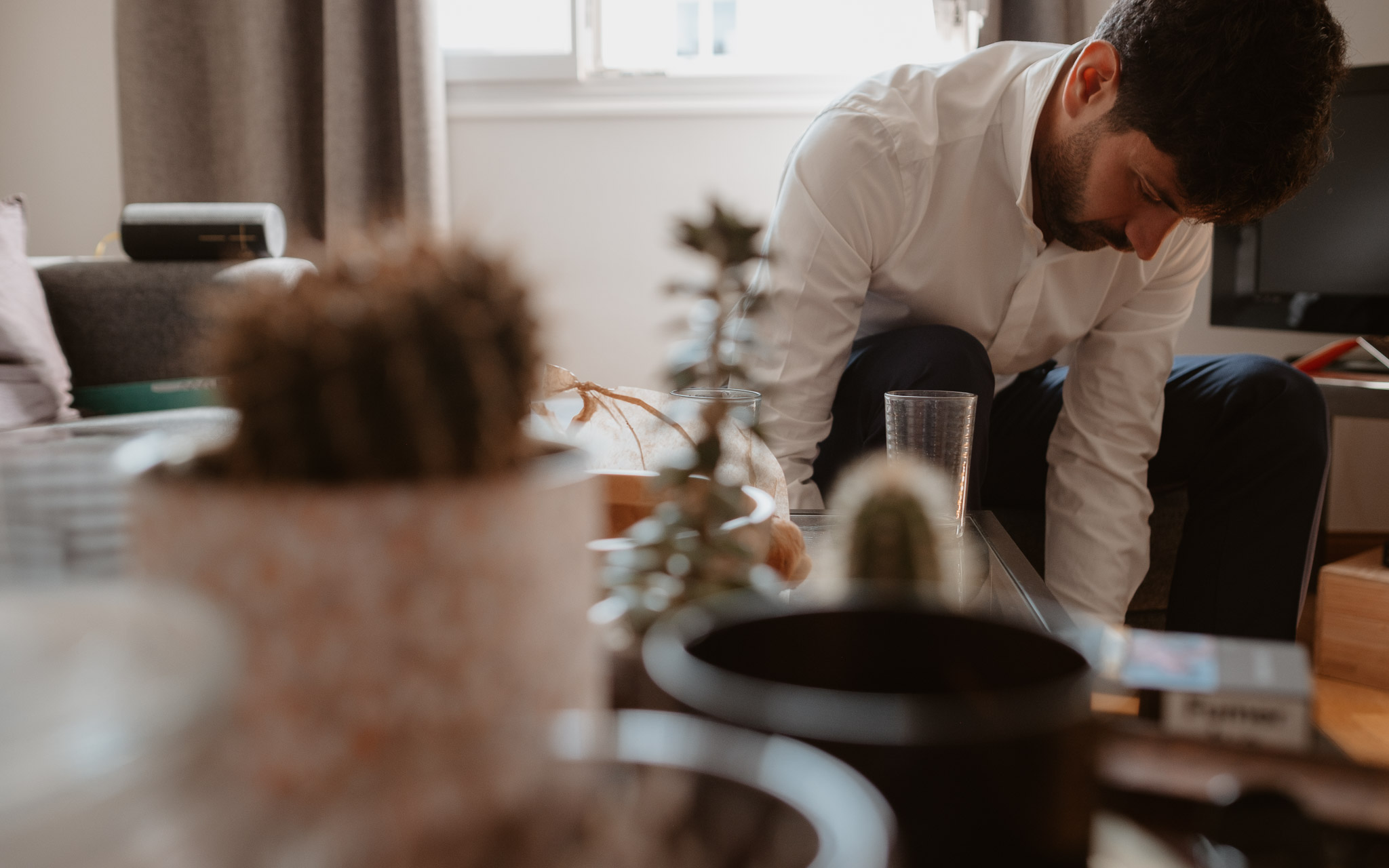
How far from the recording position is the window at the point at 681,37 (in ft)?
8.77

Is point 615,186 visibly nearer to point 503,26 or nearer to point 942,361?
point 503,26

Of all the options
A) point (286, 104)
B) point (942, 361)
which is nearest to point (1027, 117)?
point (942, 361)

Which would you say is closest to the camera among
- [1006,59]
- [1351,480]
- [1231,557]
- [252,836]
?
[252,836]

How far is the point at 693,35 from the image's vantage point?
2.79 meters

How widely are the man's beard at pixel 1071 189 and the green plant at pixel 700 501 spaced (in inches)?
44.2

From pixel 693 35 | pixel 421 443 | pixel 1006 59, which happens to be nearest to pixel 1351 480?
pixel 1006 59

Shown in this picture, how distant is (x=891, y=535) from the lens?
35 centimetres

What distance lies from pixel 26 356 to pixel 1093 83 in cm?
173

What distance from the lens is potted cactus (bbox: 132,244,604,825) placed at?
19 centimetres

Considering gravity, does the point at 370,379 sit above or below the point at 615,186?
below

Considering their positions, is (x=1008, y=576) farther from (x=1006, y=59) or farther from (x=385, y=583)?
(x=1006, y=59)

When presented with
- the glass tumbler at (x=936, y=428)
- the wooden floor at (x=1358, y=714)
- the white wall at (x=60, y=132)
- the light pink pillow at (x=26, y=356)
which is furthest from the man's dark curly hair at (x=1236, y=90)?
the white wall at (x=60, y=132)

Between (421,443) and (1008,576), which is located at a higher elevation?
(421,443)

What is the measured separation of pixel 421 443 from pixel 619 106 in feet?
8.67
